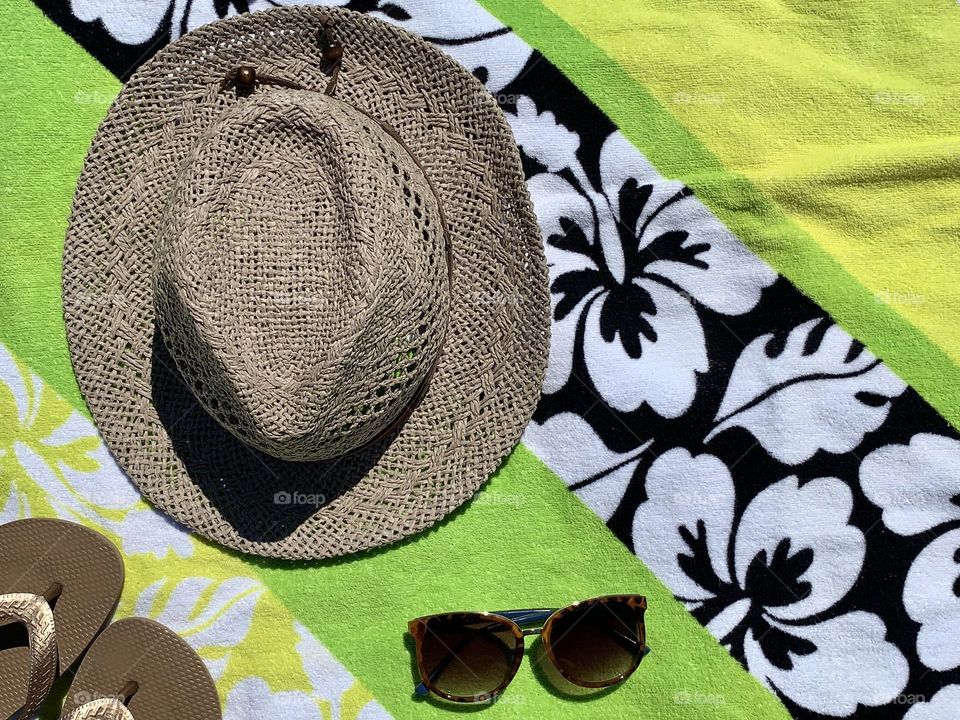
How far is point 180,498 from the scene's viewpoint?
0.89 meters

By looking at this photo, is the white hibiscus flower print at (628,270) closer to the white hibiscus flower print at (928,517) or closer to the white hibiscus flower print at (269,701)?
the white hibiscus flower print at (928,517)

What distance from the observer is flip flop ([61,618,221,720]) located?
3.10 ft

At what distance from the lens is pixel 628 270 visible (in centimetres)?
95

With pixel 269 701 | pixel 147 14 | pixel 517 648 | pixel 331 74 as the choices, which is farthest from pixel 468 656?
pixel 147 14

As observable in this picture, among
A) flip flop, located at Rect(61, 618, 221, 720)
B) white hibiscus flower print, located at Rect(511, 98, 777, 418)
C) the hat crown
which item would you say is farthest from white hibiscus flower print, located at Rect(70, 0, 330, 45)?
flip flop, located at Rect(61, 618, 221, 720)

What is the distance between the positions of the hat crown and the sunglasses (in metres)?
0.35

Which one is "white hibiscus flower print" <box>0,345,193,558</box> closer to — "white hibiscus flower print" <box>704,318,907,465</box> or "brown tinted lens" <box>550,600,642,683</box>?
"brown tinted lens" <box>550,600,642,683</box>

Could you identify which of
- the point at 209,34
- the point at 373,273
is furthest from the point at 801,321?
the point at 209,34

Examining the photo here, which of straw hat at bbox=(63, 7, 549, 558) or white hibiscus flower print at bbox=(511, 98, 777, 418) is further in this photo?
white hibiscus flower print at bbox=(511, 98, 777, 418)

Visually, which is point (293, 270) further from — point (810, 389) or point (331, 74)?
point (810, 389)

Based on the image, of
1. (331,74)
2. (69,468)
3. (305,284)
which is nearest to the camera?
(305,284)

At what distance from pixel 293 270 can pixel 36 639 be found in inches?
24.8

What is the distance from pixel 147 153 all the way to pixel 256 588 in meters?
0.58

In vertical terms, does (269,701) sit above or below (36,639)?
below
